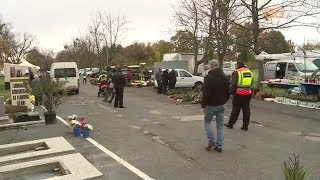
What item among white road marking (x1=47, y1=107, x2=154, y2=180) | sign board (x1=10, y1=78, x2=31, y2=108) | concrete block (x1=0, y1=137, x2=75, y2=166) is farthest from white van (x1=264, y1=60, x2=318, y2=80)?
concrete block (x1=0, y1=137, x2=75, y2=166)

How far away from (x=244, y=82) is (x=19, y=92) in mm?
9110

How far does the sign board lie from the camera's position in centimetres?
1636

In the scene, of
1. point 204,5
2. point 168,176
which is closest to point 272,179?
point 168,176

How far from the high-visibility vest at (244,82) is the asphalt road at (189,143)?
1.07 m

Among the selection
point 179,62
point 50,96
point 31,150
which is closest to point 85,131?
point 31,150

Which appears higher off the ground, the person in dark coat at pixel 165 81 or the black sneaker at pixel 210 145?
the person in dark coat at pixel 165 81

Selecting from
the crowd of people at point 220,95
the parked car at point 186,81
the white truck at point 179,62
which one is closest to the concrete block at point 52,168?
the crowd of people at point 220,95

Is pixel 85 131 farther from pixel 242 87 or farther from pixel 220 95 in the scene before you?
pixel 242 87

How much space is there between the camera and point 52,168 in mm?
7742

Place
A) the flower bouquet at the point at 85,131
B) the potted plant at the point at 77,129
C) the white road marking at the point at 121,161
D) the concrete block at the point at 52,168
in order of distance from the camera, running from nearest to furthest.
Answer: the concrete block at the point at 52,168 → the white road marking at the point at 121,161 → the flower bouquet at the point at 85,131 → the potted plant at the point at 77,129

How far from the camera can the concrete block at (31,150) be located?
8.43m

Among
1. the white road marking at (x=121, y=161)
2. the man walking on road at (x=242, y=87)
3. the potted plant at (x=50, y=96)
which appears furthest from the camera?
the potted plant at (x=50, y=96)

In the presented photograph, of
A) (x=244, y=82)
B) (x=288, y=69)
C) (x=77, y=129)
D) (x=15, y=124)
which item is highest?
(x=288, y=69)

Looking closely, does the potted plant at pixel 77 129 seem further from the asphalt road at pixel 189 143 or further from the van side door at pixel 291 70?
the van side door at pixel 291 70
